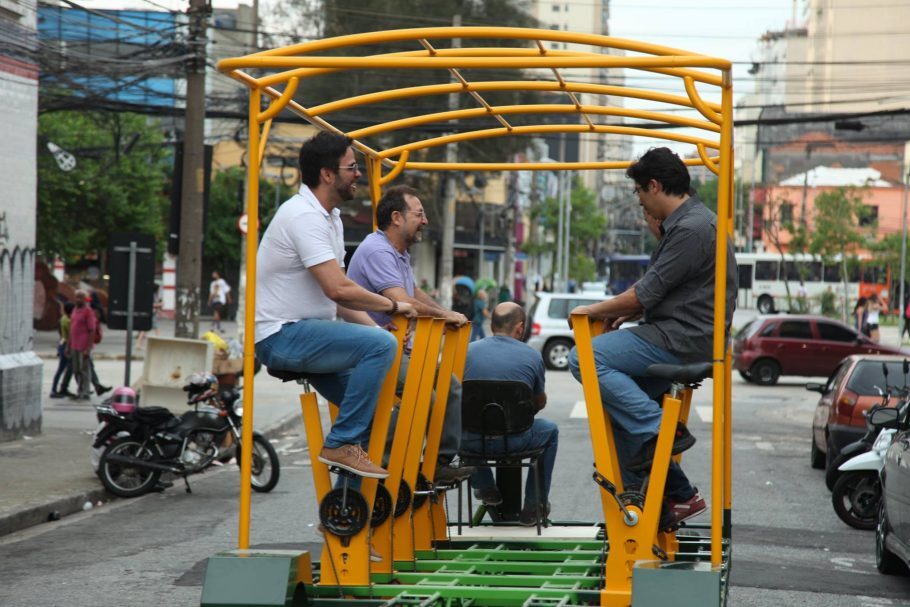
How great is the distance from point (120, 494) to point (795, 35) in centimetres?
12165

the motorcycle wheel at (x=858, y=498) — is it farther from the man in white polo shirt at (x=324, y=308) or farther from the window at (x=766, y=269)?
the window at (x=766, y=269)

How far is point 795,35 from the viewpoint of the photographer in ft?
411

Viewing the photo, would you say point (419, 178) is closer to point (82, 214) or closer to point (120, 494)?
point (82, 214)

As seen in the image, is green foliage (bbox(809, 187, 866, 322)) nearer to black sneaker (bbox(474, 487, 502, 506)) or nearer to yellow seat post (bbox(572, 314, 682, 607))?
black sneaker (bbox(474, 487, 502, 506))

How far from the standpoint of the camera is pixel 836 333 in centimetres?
2830

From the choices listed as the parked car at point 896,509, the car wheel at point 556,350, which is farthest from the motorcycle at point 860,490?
the car wheel at point 556,350

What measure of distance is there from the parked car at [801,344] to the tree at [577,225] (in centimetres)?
4725

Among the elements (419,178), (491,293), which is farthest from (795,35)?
(419,178)

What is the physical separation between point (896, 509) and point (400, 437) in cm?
397

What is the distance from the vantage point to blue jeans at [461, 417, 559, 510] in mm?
7531

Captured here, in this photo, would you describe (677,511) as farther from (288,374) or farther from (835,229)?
(835,229)

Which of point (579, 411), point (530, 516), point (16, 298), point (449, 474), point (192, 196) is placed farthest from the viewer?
point (579, 411)

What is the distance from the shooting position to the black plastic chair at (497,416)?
7406 mm

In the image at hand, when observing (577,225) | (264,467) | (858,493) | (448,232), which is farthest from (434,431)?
(577,225)
